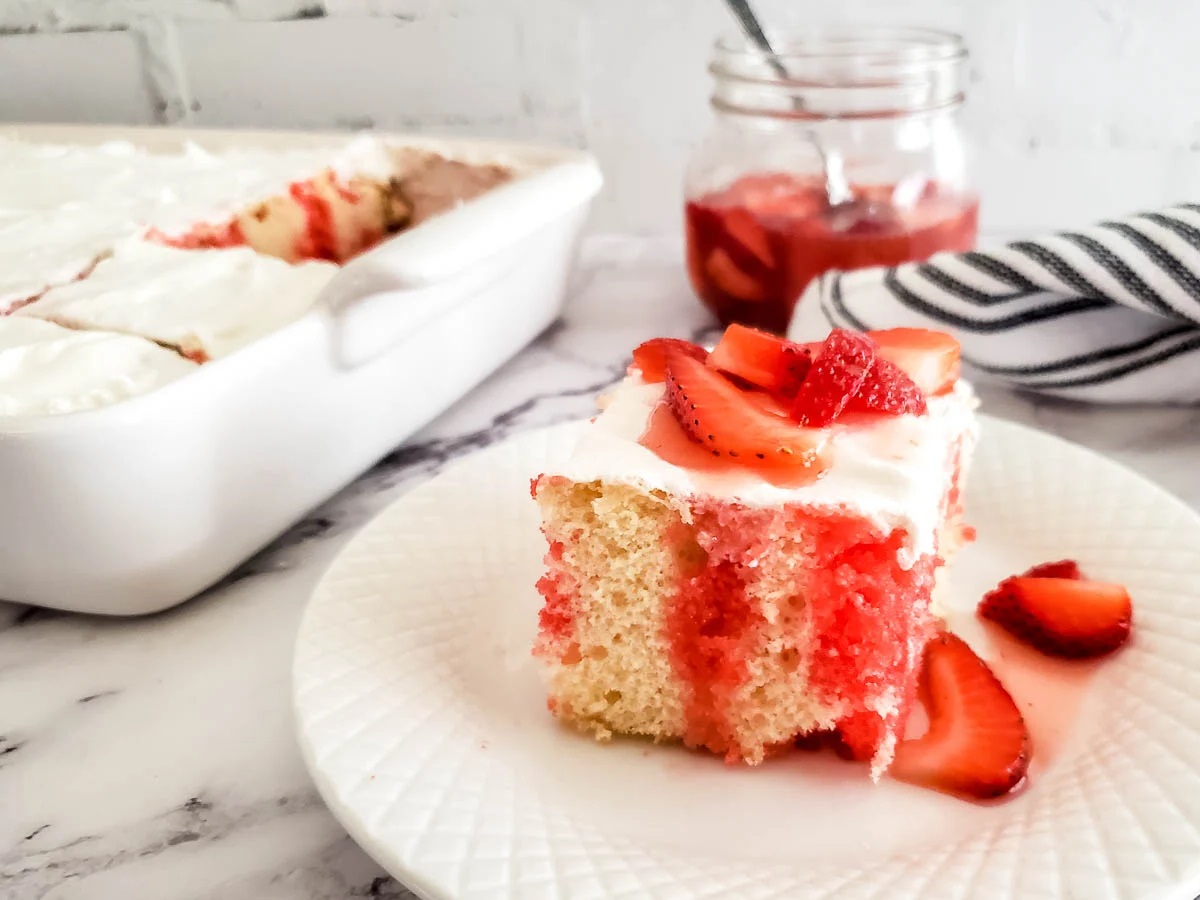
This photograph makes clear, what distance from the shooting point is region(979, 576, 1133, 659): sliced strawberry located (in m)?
0.78

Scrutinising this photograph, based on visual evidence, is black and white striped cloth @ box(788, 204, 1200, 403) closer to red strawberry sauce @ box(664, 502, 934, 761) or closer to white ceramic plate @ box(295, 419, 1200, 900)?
white ceramic plate @ box(295, 419, 1200, 900)

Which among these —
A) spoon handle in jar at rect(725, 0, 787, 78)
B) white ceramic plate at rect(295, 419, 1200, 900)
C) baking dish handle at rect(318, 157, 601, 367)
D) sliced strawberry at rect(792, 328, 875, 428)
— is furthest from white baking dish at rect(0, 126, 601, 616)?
sliced strawberry at rect(792, 328, 875, 428)

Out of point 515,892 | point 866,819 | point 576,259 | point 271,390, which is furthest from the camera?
point 576,259

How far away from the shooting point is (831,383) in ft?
2.53

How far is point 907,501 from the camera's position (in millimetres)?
685

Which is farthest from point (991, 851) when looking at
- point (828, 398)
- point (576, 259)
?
point (576, 259)

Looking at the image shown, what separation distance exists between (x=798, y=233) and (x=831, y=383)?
0.53m

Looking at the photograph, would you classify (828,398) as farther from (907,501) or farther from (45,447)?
(45,447)

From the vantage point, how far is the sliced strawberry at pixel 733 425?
71 cm

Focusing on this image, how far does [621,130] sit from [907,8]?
1.49 feet

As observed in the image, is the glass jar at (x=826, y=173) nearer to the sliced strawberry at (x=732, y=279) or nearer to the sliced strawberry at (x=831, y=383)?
the sliced strawberry at (x=732, y=279)

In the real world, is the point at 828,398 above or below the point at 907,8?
below

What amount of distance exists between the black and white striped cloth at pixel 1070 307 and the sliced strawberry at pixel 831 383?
42 centimetres

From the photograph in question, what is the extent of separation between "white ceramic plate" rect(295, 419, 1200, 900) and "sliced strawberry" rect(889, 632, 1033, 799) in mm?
15
